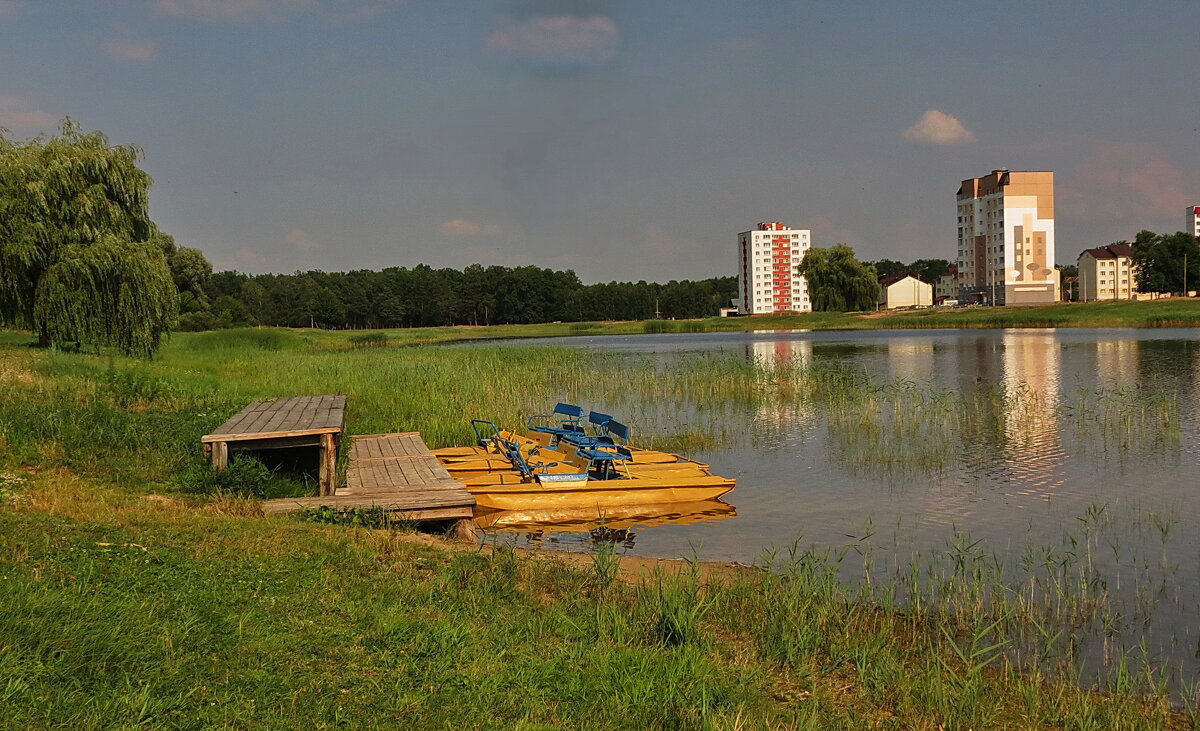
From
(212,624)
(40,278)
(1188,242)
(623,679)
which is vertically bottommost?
(623,679)

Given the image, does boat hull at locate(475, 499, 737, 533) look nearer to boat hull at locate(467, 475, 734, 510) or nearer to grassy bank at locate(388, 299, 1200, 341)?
boat hull at locate(467, 475, 734, 510)

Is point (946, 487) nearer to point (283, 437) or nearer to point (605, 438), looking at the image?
point (605, 438)

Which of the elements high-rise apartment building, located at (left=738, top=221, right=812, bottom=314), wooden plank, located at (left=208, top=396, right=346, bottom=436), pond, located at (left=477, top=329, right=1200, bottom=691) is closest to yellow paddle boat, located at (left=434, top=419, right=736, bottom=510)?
pond, located at (left=477, top=329, right=1200, bottom=691)

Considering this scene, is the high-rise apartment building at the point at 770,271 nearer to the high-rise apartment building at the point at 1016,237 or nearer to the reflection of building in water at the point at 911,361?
the high-rise apartment building at the point at 1016,237

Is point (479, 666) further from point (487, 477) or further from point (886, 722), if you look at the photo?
point (487, 477)

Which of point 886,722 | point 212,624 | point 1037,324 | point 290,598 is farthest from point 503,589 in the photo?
point 1037,324

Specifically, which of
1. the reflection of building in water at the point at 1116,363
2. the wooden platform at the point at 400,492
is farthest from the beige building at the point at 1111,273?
the wooden platform at the point at 400,492

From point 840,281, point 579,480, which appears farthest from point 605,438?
point 840,281

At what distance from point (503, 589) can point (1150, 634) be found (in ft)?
17.7

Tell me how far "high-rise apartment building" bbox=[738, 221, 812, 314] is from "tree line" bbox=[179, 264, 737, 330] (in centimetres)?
1780

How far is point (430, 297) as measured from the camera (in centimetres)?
13462

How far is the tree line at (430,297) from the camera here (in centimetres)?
12250

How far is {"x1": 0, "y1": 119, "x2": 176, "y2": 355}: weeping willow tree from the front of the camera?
2272 cm

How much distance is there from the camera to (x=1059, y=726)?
5.33 m
